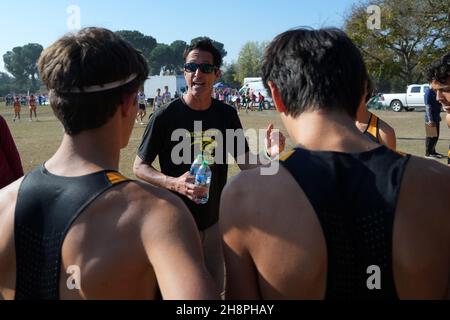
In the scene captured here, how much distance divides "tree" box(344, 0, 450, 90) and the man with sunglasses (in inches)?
1275

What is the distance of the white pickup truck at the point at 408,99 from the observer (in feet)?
110

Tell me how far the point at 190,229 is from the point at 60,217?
45 centimetres

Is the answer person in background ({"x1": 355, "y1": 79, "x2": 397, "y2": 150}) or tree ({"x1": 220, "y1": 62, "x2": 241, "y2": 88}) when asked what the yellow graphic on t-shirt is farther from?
tree ({"x1": 220, "y1": 62, "x2": 241, "y2": 88})

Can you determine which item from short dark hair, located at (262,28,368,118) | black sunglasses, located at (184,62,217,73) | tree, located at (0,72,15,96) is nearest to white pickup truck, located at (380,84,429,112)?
black sunglasses, located at (184,62,217,73)

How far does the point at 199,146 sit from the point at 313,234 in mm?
2236

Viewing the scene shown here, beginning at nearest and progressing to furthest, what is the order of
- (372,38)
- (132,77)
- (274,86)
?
(132,77) < (274,86) < (372,38)

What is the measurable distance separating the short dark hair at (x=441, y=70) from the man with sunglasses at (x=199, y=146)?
1.64 meters

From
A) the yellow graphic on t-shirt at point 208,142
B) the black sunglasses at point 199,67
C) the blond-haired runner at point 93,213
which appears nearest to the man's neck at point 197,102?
the yellow graphic on t-shirt at point 208,142

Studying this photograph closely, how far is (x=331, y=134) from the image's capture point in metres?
1.61

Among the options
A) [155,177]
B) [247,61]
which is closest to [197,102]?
[155,177]

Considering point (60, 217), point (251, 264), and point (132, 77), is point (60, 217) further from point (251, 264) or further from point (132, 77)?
point (251, 264)

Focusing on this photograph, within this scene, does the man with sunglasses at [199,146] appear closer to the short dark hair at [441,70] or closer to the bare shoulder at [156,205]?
the short dark hair at [441,70]

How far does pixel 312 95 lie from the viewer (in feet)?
5.43

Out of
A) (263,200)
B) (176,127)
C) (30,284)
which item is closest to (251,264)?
(263,200)
